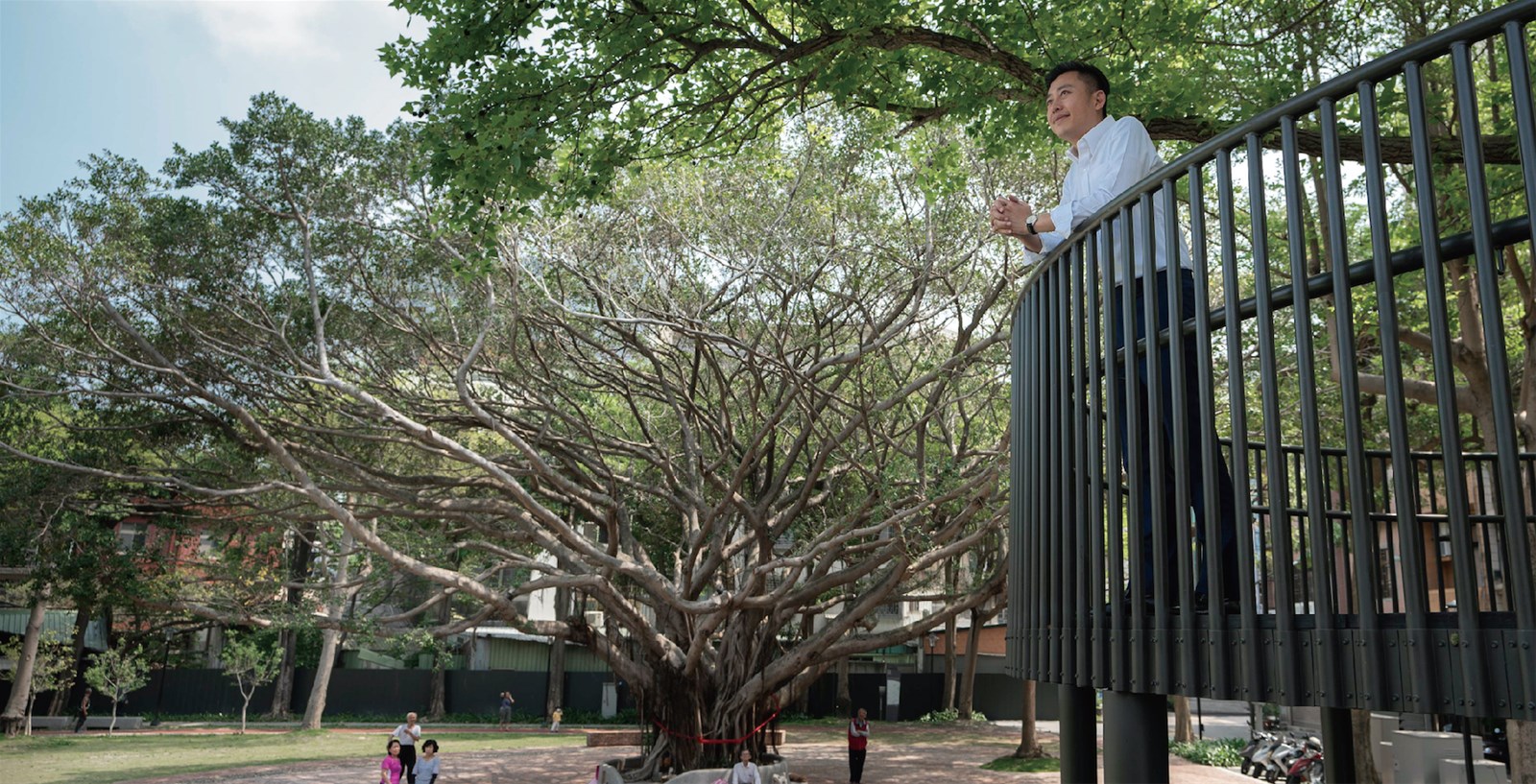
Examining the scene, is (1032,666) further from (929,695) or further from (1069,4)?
(929,695)

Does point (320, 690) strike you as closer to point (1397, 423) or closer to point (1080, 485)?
point (1080, 485)

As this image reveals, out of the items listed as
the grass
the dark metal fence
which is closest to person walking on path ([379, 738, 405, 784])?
the dark metal fence

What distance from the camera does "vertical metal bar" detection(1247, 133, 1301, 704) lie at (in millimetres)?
2293

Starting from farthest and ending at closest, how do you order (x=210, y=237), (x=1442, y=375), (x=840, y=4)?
(x=210, y=237)
(x=840, y=4)
(x=1442, y=375)

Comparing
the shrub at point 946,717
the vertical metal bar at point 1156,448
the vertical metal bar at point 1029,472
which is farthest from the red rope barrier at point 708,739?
the shrub at point 946,717

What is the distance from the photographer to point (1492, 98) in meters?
9.29

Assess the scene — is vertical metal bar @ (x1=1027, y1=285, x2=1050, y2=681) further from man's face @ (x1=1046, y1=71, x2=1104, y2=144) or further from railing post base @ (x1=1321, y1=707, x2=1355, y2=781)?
railing post base @ (x1=1321, y1=707, x2=1355, y2=781)

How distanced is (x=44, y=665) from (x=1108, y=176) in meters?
30.8

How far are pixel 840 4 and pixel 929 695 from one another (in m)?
32.8

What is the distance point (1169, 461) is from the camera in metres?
3.04

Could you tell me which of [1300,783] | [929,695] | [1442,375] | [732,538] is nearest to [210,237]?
[732,538]

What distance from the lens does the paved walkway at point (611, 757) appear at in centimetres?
1877

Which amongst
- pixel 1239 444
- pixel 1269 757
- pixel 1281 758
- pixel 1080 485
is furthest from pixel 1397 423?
pixel 1269 757

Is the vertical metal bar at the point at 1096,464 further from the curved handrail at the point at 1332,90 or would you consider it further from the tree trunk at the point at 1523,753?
the tree trunk at the point at 1523,753
